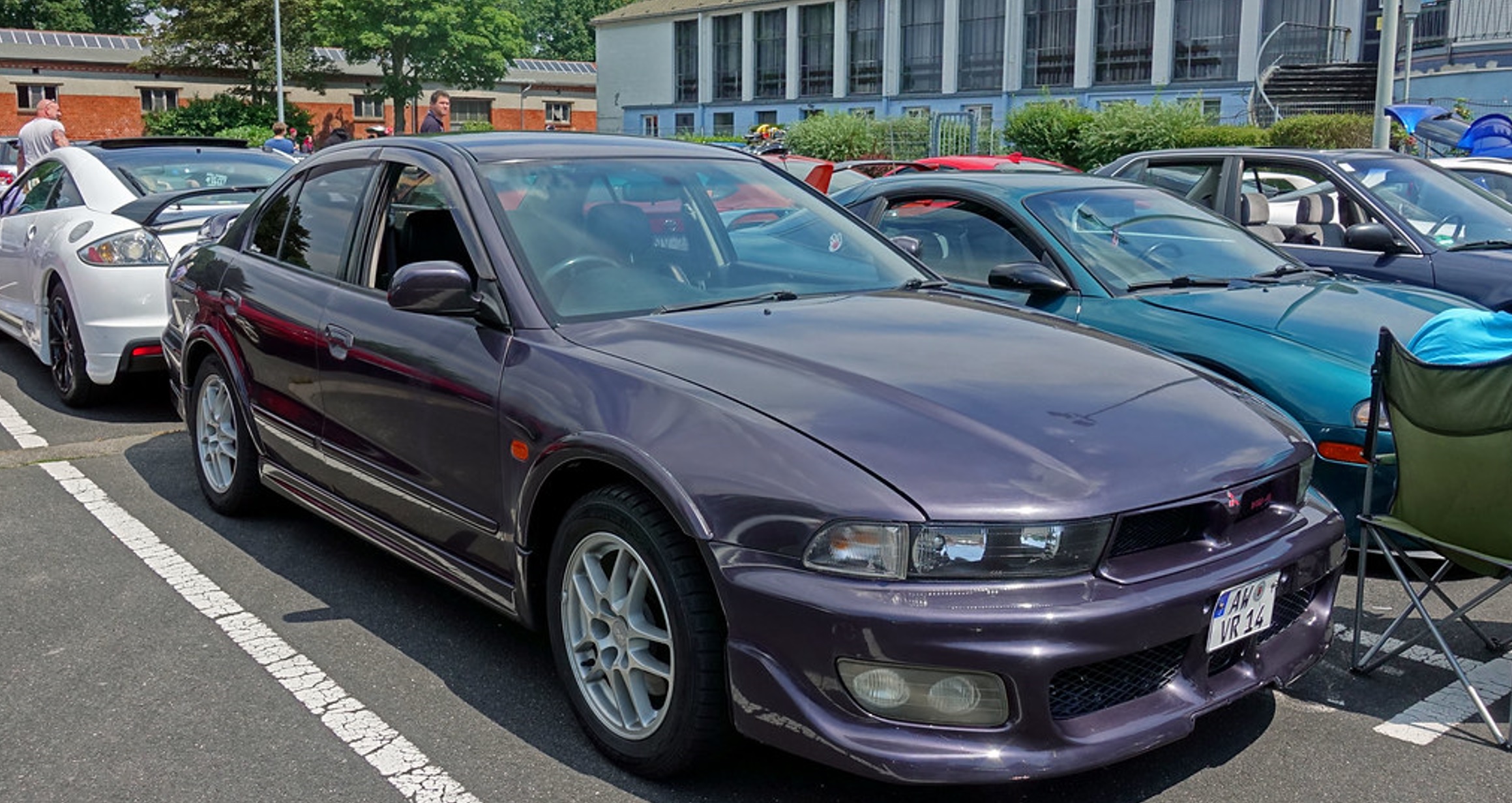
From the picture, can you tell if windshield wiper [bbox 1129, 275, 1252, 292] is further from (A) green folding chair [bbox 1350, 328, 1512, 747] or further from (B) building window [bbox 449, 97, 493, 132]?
(B) building window [bbox 449, 97, 493, 132]

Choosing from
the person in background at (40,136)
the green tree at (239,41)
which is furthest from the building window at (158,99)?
the person in background at (40,136)

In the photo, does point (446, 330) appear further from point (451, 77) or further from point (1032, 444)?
point (451, 77)

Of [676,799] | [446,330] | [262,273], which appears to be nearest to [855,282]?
[446,330]

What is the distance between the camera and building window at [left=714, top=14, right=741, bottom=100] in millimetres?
57094

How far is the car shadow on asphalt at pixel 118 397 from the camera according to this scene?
7.84 metres

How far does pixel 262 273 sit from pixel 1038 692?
3.60 metres

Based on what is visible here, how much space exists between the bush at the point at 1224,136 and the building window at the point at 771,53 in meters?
28.0

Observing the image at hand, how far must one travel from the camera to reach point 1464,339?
379cm

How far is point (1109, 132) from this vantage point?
2941 centimetres

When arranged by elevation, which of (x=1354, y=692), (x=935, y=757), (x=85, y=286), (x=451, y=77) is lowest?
(x=1354, y=692)

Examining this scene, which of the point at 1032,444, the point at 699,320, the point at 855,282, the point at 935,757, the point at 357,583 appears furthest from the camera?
the point at 357,583

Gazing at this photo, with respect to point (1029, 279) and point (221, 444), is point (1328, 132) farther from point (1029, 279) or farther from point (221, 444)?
point (221, 444)

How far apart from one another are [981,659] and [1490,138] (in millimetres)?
15423

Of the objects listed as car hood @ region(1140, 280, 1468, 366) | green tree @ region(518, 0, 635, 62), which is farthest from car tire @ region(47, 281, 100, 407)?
green tree @ region(518, 0, 635, 62)
